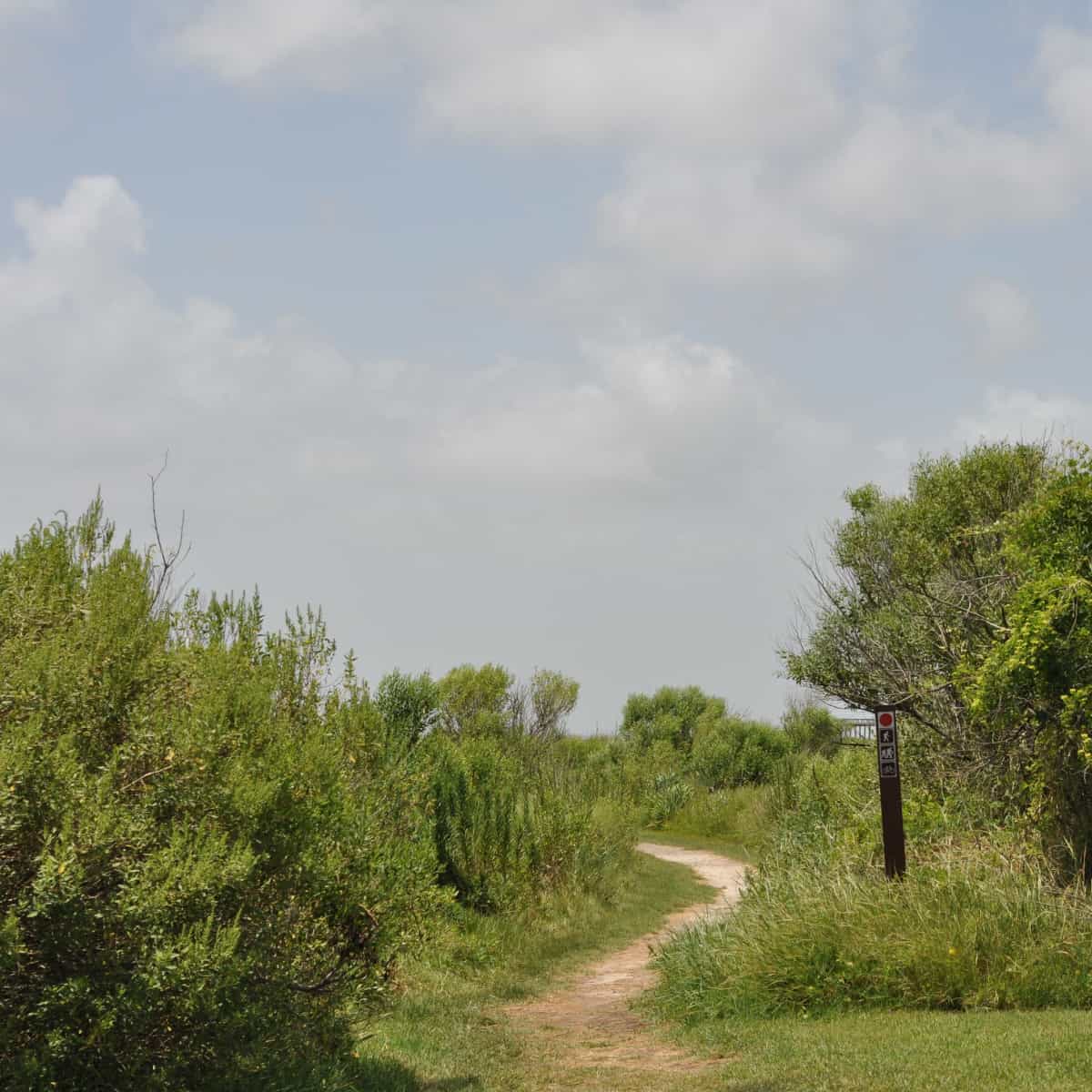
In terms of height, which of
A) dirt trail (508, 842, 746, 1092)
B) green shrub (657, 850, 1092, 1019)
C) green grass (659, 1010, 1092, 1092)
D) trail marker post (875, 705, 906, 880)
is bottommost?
dirt trail (508, 842, 746, 1092)

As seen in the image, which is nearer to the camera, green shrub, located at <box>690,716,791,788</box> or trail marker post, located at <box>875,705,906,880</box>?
trail marker post, located at <box>875,705,906,880</box>

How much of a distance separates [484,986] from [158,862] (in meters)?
7.46

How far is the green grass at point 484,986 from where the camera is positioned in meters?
8.84

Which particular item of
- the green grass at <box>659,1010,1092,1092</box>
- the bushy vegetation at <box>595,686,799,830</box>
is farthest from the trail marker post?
the bushy vegetation at <box>595,686,799,830</box>

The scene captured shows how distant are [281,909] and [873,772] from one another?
12.6 metres

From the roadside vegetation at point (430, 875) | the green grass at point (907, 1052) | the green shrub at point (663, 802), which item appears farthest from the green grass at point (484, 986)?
the green shrub at point (663, 802)

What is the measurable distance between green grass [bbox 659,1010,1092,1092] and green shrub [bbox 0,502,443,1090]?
2.94m

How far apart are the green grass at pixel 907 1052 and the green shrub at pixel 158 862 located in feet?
9.63

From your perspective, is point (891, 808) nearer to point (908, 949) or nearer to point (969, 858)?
point (969, 858)

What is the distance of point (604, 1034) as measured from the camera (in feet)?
34.0

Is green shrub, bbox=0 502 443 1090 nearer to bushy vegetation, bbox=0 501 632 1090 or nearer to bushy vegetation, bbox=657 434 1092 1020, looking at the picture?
bushy vegetation, bbox=0 501 632 1090

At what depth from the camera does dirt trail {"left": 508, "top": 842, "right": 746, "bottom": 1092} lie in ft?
28.6

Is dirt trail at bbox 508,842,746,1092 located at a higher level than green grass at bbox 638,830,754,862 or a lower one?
higher

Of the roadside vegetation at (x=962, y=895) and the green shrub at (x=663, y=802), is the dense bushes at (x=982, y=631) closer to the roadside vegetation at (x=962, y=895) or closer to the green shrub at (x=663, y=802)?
the roadside vegetation at (x=962, y=895)
